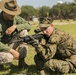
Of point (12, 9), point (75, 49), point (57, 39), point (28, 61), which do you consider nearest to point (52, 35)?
point (57, 39)

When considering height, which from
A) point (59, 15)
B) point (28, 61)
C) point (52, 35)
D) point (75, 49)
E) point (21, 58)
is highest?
point (52, 35)

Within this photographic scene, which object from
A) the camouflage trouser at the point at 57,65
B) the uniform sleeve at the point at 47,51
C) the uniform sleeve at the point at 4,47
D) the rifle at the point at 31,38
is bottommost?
the camouflage trouser at the point at 57,65

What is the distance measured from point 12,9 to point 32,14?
12119cm

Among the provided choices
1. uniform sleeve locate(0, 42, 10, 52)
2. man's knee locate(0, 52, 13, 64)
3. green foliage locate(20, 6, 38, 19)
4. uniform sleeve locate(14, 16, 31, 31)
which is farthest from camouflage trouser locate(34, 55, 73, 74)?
green foliage locate(20, 6, 38, 19)

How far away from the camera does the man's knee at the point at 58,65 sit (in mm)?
6809

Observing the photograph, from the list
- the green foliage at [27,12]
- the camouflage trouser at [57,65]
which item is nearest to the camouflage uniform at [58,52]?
the camouflage trouser at [57,65]

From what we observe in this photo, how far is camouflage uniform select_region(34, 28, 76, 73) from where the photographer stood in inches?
263

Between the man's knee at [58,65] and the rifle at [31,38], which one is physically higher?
the rifle at [31,38]

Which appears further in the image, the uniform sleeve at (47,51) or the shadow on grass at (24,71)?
the shadow on grass at (24,71)

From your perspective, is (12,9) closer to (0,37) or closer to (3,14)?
(3,14)

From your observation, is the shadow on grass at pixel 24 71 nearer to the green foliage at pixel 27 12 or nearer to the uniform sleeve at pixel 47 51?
the uniform sleeve at pixel 47 51

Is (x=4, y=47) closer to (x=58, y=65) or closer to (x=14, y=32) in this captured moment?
(x=14, y=32)

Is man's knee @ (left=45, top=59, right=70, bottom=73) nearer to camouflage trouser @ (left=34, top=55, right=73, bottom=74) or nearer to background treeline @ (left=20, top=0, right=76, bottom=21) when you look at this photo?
camouflage trouser @ (left=34, top=55, right=73, bottom=74)

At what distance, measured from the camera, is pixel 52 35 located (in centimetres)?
678
